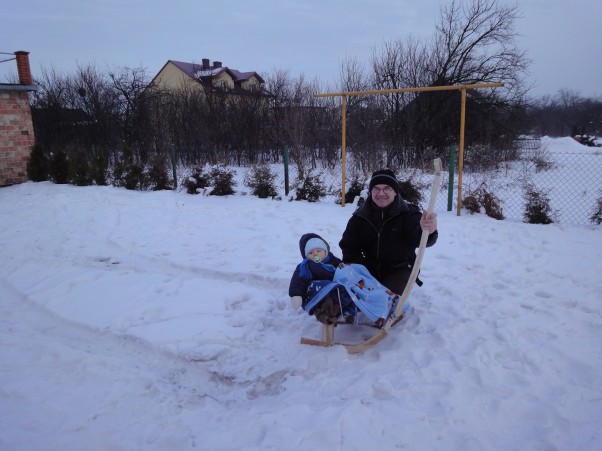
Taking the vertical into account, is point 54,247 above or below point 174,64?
below

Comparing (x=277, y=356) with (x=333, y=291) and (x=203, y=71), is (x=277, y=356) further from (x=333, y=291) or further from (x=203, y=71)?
(x=203, y=71)

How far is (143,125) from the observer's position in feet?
67.1

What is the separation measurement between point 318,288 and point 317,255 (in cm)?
27

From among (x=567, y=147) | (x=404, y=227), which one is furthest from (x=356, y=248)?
(x=567, y=147)

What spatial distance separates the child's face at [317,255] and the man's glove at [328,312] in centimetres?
33

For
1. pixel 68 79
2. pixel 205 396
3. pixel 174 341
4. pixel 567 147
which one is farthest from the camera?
pixel 567 147

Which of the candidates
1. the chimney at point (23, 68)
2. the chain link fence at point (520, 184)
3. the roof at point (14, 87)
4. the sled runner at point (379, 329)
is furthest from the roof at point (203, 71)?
the sled runner at point (379, 329)

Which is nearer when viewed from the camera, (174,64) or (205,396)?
(205,396)

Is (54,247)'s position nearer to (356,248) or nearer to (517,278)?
(356,248)

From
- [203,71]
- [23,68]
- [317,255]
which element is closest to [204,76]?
[203,71]

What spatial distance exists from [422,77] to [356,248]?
626 inches

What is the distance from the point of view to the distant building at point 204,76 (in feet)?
75.4

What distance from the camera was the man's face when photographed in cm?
345

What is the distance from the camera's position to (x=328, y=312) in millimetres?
3023
